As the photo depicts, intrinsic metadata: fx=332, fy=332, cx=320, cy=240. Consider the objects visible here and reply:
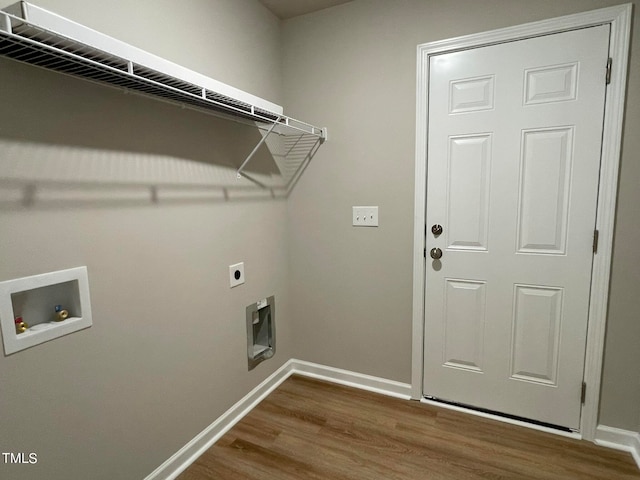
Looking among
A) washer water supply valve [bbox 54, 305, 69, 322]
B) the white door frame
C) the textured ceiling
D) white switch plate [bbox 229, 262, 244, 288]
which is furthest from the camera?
the textured ceiling

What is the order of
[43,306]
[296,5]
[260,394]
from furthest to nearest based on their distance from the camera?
[260,394]
[296,5]
[43,306]

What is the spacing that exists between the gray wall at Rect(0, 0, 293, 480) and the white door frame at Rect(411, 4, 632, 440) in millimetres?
1008

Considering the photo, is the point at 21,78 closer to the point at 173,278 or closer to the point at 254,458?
the point at 173,278

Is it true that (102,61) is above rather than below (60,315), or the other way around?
above

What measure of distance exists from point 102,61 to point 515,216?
1.91 meters

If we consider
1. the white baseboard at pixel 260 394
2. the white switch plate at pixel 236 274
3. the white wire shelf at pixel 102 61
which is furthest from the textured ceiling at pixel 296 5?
the white baseboard at pixel 260 394

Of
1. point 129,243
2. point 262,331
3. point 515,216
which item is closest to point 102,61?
point 129,243

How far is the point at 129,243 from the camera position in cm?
133

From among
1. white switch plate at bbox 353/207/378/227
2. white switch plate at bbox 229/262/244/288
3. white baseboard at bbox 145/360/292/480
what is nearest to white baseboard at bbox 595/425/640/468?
white switch plate at bbox 353/207/378/227

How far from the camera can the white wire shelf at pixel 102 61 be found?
2.66ft

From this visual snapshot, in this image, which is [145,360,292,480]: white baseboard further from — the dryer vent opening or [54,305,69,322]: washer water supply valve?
[54,305,69,322]: washer water supply valve

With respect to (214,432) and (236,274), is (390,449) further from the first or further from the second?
(236,274)

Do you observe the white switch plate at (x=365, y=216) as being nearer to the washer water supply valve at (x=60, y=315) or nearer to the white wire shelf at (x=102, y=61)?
the white wire shelf at (x=102, y=61)

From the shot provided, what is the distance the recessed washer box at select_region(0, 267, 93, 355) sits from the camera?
996mm
